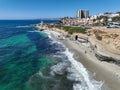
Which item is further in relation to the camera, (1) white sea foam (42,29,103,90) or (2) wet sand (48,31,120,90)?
(2) wet sand (48,31,120,90)

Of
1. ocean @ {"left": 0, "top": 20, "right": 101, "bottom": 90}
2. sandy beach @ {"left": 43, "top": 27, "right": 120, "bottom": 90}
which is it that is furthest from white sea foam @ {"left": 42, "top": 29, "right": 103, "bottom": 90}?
sandy beach @ {"left": 43, "top": 27, "right": 120, "bottom": 90}

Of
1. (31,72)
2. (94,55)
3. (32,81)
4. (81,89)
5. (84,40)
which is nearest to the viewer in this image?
(81,89)

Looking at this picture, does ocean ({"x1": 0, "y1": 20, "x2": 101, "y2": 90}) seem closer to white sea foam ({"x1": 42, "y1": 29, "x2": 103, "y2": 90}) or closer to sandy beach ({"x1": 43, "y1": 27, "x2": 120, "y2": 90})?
white sea foam ({"x1": 42, "y1": 29, "x2": 103, "y2": 90})

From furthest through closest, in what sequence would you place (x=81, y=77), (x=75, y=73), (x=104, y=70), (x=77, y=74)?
(x=104, y=70)
(x=75, y=73)
(x=77, y=74)
(x=81, y=77)

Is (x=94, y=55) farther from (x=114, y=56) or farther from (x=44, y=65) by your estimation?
(x=44, y=65)

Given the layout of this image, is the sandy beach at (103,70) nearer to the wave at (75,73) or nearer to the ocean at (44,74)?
the wave at (75,73)

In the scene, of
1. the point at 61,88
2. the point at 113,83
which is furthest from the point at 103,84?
the point at 61,88

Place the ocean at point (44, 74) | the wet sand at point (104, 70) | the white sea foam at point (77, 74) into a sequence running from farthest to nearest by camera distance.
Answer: the ocean at point (44, 74), the wet sand at point (104, 70), the white sea foam at point (77, 74)

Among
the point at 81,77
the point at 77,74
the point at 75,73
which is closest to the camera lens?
the point at 81,77

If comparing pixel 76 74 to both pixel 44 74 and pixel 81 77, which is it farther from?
pixel 44 74

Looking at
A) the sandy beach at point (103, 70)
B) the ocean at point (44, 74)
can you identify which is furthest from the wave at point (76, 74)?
the sandy beach at point (103, 70)

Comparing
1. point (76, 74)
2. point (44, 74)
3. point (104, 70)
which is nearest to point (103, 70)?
point (104, 70)
